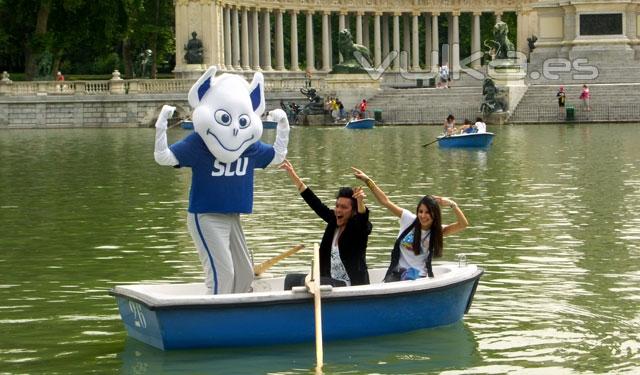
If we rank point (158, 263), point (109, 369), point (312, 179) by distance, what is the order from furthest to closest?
1. point (312, 179)
2. point (158, 263)
3. point (109, 369)

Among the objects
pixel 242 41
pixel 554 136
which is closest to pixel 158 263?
pixel 554 136

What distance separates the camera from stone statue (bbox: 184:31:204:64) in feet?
329

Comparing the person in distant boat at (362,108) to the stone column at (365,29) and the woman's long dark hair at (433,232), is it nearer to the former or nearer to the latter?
the stone column at (365,29)

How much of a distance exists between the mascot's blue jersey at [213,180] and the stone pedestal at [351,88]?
70.0 m

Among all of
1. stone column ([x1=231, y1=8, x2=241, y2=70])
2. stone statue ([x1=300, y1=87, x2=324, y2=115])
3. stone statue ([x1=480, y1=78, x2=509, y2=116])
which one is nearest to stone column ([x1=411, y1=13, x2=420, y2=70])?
stone column ([x1=231, y1=8, x2=241, y2=70])

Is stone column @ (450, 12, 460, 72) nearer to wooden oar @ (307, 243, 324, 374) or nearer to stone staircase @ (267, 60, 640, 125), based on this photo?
stone staircase @ (267, 60, 640, 125)

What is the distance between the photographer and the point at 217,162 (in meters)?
16.6

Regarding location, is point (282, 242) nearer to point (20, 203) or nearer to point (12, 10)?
point (20, 203)

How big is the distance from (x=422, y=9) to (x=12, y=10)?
33.0m

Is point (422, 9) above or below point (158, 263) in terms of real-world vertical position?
above

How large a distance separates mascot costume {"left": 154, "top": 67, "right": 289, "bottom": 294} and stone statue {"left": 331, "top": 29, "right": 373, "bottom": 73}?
71944mm

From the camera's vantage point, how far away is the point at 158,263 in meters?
22.8

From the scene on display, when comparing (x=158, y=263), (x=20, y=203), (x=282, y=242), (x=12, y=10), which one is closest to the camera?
(x=158, y=263)

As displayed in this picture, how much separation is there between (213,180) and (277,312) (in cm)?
169
